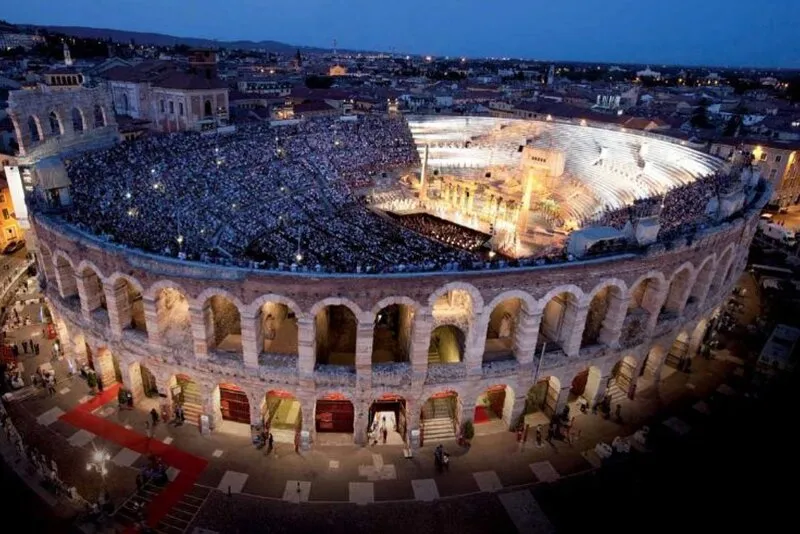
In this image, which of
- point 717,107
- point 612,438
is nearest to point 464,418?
point 612,438

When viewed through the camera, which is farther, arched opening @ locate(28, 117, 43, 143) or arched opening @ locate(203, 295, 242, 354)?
arched opening @ locate(28, 117, 43, 143)

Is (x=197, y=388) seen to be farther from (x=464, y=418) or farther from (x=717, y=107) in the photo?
(x=717, y=107)

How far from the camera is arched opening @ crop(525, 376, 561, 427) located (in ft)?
92.5

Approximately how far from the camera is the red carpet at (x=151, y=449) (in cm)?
2239

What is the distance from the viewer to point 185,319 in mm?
28125

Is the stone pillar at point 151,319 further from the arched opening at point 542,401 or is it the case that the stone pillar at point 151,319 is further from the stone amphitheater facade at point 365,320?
the arched opening at point 542,401

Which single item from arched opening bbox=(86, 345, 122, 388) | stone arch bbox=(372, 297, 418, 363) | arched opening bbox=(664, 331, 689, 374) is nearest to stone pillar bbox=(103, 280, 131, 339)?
arched opening bbox=(86, 345, 122, 388)

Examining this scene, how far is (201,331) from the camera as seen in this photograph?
24500 millimetres

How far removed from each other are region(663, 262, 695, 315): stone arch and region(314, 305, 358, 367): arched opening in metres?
18.3

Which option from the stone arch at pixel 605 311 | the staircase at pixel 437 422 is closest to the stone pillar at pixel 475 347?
the staircase at pixel 437 422

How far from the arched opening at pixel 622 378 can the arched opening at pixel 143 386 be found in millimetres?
25843

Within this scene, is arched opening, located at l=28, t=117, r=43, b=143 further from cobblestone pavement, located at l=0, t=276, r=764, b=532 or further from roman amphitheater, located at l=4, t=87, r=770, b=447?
cobblestone pavement, located at l=0, t=276, r=764, b=532

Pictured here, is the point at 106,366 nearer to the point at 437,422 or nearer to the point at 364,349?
the point at 364,349

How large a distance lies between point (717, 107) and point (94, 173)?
129135 millimetres
